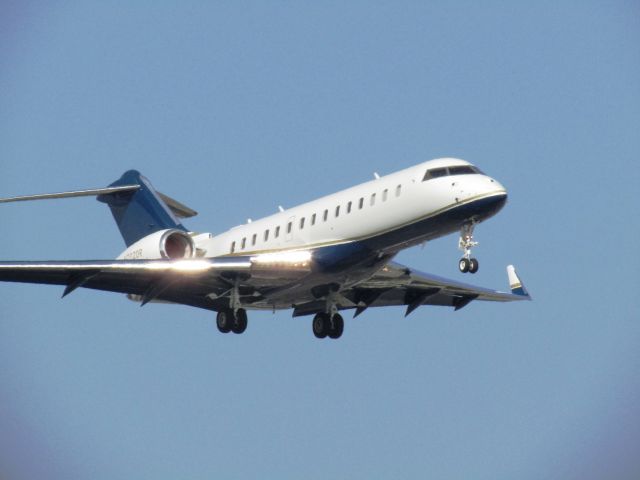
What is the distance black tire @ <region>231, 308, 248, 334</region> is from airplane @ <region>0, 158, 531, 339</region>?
22 millimetres

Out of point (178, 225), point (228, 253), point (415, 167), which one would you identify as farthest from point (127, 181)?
point (415, 167)

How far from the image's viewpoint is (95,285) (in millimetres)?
28422

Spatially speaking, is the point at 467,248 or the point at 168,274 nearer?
the point at 467,248

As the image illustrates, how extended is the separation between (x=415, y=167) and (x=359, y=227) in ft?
5.37

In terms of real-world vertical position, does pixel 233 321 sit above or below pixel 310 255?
below

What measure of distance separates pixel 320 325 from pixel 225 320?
7.29ft

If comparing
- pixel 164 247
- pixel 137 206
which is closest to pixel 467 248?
pixel 164 247

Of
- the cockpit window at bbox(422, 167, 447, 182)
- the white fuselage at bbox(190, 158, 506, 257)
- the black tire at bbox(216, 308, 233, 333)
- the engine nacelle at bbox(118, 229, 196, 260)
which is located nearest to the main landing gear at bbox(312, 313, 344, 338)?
the black tire at bbox(216, 308, 233, 333)

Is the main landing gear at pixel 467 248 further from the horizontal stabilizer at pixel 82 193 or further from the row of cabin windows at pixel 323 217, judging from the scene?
the horizontal stabilizer at pixel 82 193

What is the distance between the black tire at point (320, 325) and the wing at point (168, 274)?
1.76 metres

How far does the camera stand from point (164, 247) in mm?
29750

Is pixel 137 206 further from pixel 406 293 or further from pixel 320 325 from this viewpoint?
pixel 406 293

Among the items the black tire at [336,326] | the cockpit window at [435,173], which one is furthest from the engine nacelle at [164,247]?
the cockpit window at [435,173]

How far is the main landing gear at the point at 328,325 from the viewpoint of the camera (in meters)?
29.8
